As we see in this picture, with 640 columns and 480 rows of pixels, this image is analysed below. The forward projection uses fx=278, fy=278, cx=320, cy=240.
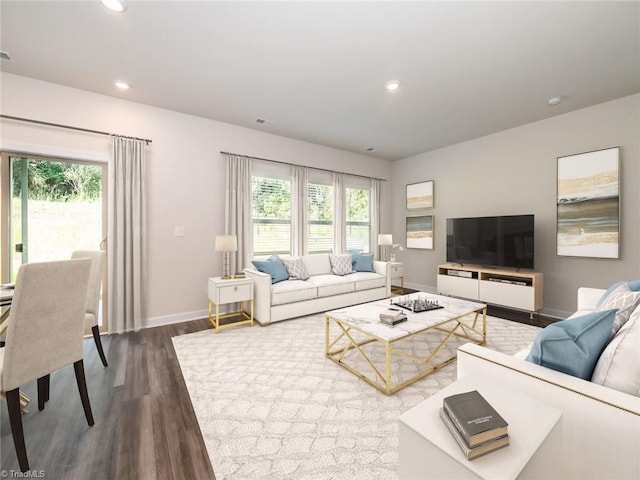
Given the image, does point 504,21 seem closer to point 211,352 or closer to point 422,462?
point 422,462

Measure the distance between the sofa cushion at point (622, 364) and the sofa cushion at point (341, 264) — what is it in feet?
11.9

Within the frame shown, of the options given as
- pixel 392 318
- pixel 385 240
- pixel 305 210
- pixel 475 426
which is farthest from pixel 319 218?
pixel 475 426

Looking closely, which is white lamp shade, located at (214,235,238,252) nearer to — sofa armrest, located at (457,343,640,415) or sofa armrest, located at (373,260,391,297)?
sofa armrest, located at (373,260,391,297)

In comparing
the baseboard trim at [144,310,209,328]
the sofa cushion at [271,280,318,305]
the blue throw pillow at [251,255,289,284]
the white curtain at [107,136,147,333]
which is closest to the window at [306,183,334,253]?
the blue throw pillow at [251,255,289,284]

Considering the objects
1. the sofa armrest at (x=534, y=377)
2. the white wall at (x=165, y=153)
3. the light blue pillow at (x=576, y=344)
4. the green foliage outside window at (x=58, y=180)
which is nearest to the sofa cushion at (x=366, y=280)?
the white wall at (x=165, y=153)

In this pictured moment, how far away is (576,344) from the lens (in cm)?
115

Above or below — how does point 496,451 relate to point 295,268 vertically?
below

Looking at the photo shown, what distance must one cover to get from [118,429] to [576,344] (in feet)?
8.17

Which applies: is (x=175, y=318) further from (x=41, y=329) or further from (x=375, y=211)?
(x=375, y=211)

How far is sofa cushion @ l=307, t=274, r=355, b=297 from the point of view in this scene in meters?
4.05

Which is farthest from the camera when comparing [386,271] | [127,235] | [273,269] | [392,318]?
[386,271]

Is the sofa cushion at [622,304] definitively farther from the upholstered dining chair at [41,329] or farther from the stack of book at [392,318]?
the upholstered dining chair at [41,329]

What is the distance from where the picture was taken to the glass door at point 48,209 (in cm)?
296

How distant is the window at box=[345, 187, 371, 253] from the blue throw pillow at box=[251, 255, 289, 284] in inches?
80.0
